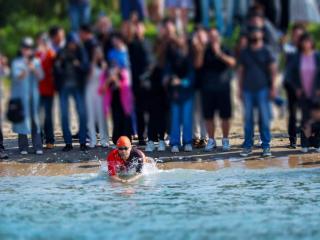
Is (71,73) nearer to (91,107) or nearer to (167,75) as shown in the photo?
(91,107)

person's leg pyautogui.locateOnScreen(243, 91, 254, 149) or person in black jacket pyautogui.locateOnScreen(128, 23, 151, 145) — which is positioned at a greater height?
person in black jacket pyautogui.locateOnScreen(128, 23, 151, 145)

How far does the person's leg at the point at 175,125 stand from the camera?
14.1 metres

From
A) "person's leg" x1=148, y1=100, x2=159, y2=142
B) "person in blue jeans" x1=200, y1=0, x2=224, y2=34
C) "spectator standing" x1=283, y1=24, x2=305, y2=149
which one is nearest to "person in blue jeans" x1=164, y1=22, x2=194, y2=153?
"person's leg" x1=148, y1=100, x2=159, y2=142

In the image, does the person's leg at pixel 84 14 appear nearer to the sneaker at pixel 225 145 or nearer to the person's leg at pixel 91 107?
the person's leg at pixel 91 107

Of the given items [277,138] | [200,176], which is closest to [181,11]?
[200,176]

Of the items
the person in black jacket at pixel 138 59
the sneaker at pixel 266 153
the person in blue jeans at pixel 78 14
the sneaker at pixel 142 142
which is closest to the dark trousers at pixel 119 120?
the person in black jacket at pixel 138 59

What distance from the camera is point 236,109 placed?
21562 mm

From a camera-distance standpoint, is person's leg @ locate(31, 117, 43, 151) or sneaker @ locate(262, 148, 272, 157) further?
person's leg @ locate(31, 117, 43, 151)

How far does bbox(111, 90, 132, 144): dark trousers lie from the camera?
13.6 meters

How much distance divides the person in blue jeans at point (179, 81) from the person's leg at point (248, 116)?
0.69 meters

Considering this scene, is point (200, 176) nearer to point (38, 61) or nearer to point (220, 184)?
point (220, 184)

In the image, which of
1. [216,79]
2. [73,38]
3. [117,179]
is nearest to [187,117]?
[117,179]

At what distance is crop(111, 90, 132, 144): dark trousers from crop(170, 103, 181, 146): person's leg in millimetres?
592

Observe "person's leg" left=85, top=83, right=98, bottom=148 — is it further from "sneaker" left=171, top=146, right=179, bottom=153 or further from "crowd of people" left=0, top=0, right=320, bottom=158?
"sneaker" left=171, top=146, right=179, bottom=153
